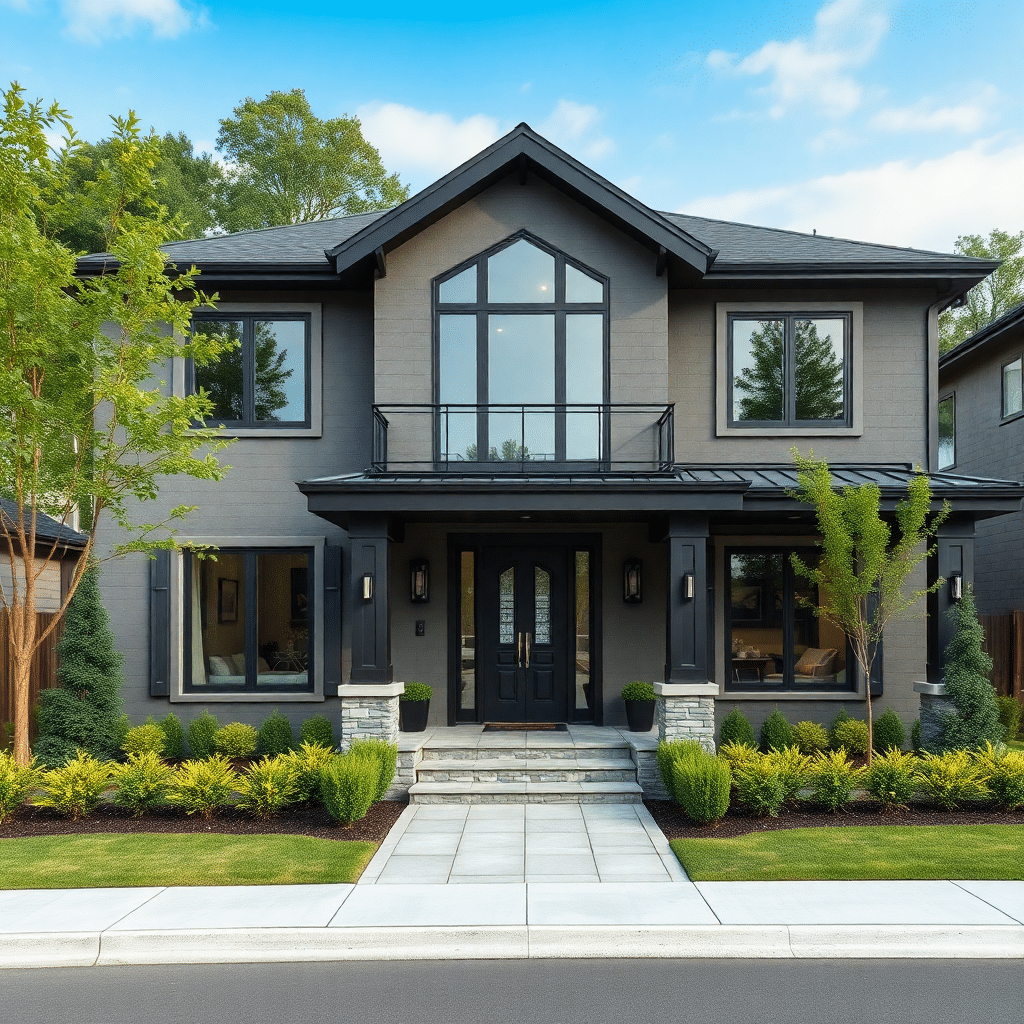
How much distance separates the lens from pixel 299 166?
1019 inches

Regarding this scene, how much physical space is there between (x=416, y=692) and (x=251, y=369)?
4.99 metres

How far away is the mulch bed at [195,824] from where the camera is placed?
7.37 meters

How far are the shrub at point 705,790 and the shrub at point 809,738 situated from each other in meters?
2.96

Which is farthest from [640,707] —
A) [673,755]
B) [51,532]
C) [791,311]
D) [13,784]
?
[51,532]

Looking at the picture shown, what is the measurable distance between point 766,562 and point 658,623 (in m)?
1.74

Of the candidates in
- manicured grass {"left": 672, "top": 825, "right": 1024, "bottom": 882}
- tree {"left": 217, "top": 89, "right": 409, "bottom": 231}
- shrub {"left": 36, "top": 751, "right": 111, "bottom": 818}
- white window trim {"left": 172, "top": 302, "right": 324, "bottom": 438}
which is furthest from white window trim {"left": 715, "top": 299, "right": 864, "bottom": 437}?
tree {"left": 217, "top": 89, "right": 409, "bottom": 231}

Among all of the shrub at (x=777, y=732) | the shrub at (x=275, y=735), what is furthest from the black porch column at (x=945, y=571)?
the shrub at (x=275, y=735)

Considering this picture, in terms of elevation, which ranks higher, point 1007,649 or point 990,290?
point 990,290

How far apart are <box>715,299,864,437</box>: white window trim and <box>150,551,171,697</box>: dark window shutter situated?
781 centimetres

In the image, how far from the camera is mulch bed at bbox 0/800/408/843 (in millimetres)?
7367

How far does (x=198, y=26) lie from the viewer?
19719 millimetres

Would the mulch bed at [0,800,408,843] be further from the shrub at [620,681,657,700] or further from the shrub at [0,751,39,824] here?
the shrub at [620,681,657,700]

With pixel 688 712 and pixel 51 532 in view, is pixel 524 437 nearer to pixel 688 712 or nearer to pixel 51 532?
pixel 688 712

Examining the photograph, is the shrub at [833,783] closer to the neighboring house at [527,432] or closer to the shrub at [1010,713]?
the neighboring house at [527,432]
